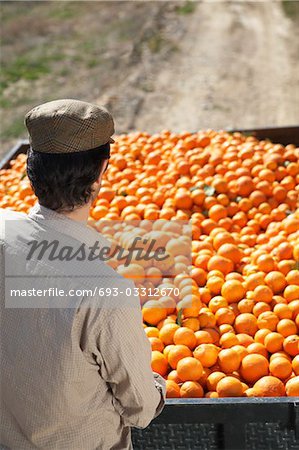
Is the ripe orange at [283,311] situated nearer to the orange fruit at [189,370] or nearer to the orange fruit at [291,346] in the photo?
the orange fruit at [291,346]

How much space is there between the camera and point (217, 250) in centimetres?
389

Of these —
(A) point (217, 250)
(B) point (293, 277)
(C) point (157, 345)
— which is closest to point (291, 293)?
(B) point (293, 277)

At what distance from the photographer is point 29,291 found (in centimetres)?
182

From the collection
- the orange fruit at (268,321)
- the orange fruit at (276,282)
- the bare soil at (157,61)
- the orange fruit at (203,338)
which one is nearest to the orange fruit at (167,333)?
the orange fruit at (203,338)

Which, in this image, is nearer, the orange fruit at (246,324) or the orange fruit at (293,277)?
the orange fruit at (246,324)

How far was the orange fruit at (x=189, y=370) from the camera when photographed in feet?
9.14

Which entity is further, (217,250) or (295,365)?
(217,250)

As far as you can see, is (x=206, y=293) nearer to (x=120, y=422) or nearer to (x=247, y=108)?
(x=120, y=422)

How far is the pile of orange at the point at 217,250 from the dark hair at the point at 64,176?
3.97 ft

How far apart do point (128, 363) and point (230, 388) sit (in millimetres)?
974

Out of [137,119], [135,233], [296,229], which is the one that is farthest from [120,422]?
[137,119]

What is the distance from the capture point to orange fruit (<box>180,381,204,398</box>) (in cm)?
271

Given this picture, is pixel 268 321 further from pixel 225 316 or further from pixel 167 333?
pixel 167 333

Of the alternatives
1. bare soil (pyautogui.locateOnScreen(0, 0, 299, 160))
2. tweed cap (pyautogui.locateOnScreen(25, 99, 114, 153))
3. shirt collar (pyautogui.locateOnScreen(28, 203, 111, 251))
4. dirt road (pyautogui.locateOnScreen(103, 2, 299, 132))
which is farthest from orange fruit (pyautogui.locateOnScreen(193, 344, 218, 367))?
dirt road (pyautogui.locateOnScreen(103, 2, 299, 132))
